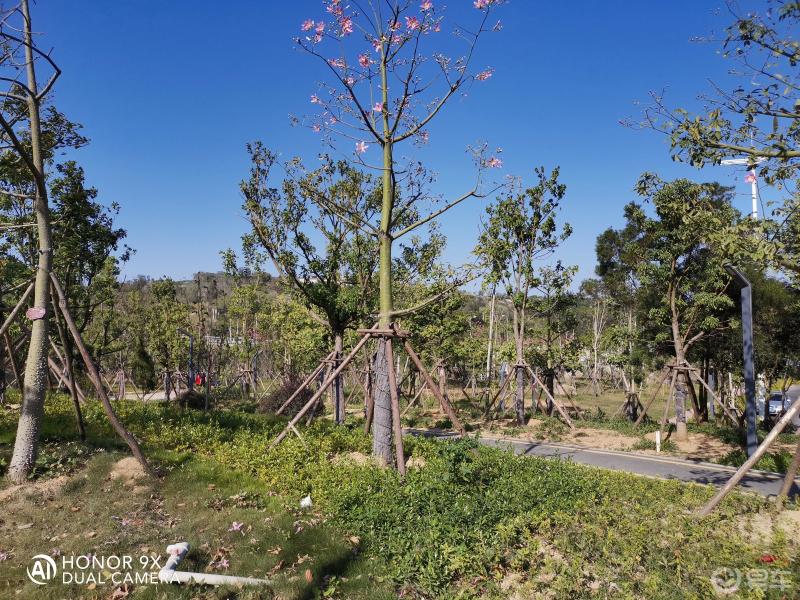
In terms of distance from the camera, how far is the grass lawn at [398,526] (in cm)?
484

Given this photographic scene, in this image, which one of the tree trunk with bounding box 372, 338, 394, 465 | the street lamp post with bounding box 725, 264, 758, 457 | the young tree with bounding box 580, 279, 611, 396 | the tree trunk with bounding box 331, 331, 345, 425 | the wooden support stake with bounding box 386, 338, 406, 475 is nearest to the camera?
the wooden support stake with bounding box 386, 338, 406, 475

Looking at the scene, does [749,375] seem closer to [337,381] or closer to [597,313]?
[337,381]

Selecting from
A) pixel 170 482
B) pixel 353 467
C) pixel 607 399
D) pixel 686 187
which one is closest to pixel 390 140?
pixel 353 467

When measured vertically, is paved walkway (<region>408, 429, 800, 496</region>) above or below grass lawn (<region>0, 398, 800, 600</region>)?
below

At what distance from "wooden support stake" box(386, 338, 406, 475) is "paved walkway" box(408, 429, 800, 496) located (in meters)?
2.30

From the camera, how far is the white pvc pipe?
15.3 ft

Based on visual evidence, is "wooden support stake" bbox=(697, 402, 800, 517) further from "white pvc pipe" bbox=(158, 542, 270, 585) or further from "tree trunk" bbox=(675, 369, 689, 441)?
"tree trunk" bbox=(675, 369, 689, 441)

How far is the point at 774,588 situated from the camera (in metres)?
4.34

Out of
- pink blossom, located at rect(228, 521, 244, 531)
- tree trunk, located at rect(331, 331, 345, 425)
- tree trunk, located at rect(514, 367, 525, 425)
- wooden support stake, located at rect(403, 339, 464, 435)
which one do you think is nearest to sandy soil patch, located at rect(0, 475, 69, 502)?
pink blossom, located at rect(228, 521, 244, 531)

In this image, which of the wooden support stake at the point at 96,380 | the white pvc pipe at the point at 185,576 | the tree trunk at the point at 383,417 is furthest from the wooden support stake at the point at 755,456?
the wooden support stake at the point at 96,380

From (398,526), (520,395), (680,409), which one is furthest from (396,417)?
(680,409)

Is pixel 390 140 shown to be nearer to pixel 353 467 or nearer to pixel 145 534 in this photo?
pixel 353 467

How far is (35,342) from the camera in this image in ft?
23.6

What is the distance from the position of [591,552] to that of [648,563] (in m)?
0.54
